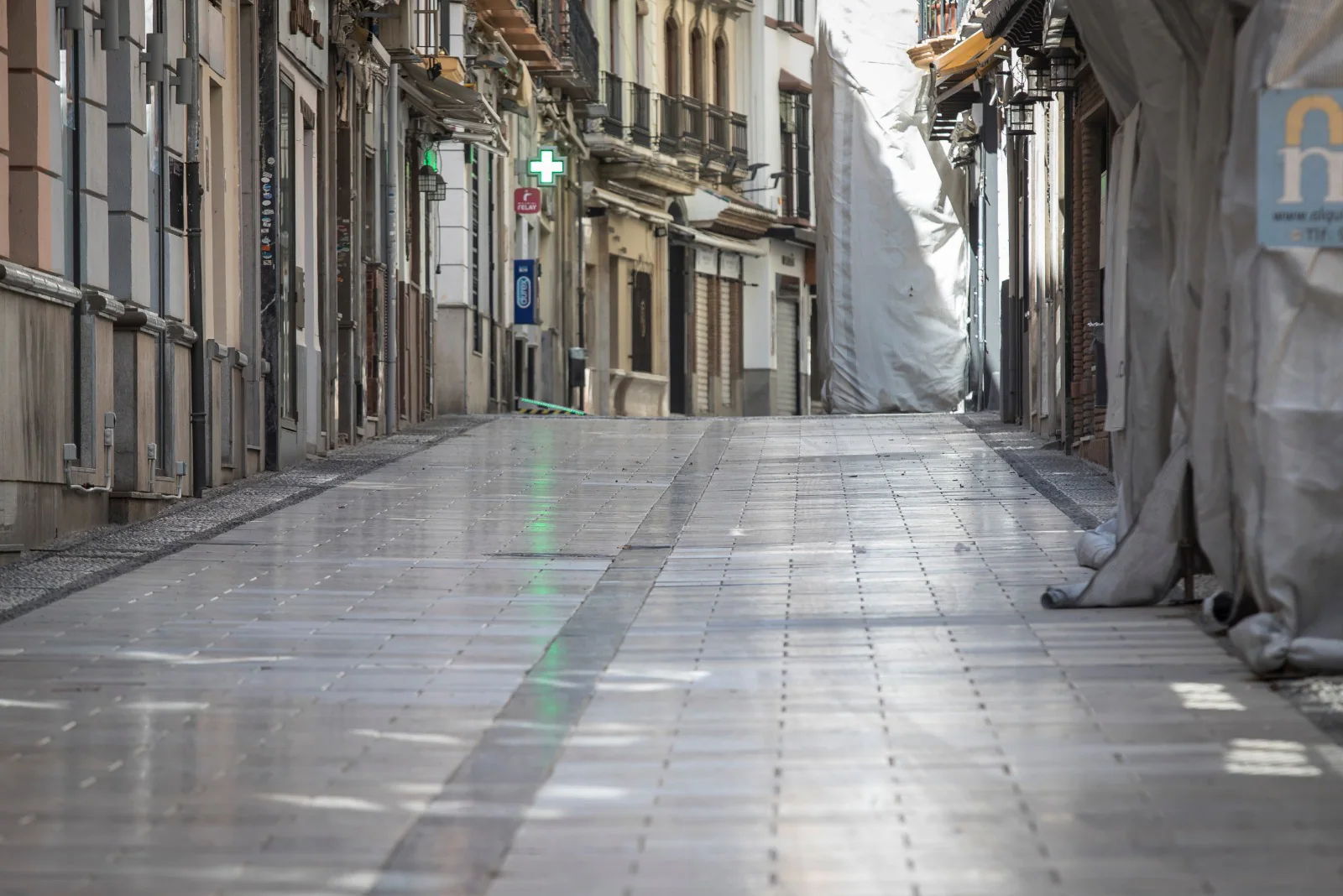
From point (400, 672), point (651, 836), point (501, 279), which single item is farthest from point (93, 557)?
point (501, 279)

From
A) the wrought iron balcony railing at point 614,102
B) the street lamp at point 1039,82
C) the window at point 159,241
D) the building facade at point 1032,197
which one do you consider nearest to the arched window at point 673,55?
the wrought iron balcony railing at point 614,102

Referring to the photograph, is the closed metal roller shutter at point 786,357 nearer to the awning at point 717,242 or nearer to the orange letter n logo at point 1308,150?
the awning at point 717,242

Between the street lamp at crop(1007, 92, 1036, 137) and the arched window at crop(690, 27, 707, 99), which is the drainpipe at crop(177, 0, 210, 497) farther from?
the arched window at crop(690, 27, 707, 99)

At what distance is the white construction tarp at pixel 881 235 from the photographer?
3641cm

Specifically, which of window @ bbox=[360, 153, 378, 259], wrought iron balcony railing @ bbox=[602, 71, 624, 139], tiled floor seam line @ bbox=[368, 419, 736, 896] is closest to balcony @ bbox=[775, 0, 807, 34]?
wrought iron balcony railing @ bbox=[602, 71, 624, 139]

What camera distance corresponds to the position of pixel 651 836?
540cm

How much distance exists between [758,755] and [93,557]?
6843mm

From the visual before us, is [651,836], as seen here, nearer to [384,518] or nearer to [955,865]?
[955,865]

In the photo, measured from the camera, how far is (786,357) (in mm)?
53750

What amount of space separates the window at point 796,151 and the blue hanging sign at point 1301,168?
148ft

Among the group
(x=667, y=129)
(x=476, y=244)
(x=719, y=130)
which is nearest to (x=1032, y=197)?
(x=476, y=244)

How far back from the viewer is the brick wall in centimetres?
2009

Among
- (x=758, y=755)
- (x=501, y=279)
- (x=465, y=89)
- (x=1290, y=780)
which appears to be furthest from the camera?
(x=501, y=279)

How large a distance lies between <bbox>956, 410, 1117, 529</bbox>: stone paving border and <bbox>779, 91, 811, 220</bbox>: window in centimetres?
2854
